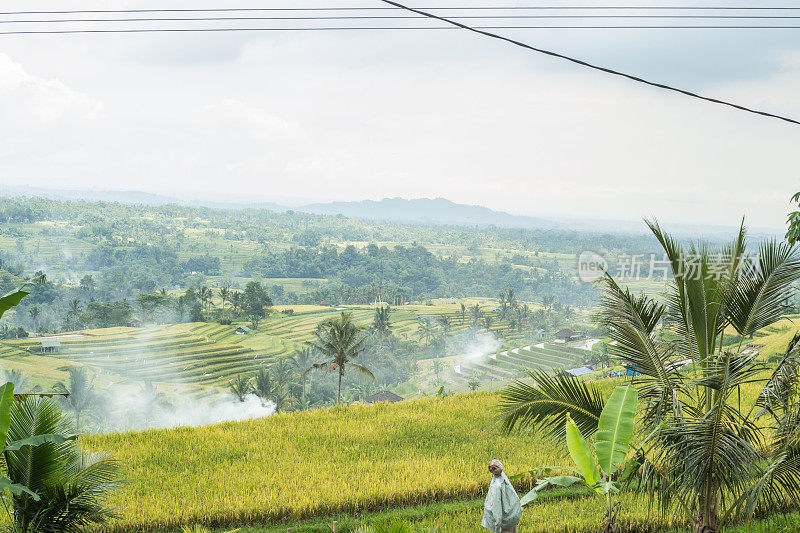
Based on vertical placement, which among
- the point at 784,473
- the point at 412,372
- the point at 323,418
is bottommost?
the point at 412,372

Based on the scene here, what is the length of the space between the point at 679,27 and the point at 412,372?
59.8m

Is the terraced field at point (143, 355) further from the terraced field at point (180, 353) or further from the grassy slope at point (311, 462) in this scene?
the grassy slope at point (311, 462)

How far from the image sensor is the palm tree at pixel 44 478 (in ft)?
15.2

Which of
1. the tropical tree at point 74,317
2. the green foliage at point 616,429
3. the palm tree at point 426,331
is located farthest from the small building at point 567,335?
the green foliage at point 616,429

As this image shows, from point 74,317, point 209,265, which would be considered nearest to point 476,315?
point 74,317

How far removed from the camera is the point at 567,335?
245ft

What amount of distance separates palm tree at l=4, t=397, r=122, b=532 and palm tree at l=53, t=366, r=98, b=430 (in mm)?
47626

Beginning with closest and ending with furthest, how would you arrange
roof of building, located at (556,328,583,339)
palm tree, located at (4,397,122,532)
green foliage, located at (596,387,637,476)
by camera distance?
palm tree, located at (4,397,122,532) → green foliage, located at (596,387,637,476) → roof of building, located at (556,328,583,339)

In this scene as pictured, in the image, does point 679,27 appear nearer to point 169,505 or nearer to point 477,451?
point 477,451

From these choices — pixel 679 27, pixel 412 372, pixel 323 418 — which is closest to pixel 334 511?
pixel 323 418

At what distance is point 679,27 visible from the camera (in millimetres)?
7113

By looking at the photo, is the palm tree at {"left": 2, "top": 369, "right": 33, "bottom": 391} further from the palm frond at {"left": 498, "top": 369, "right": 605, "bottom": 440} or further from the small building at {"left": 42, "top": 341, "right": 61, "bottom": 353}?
the palm frond at {"left": 498, "top": 369, "right": 605, "bottom": 440}

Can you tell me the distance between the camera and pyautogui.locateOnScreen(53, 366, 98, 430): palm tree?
48.5 metres

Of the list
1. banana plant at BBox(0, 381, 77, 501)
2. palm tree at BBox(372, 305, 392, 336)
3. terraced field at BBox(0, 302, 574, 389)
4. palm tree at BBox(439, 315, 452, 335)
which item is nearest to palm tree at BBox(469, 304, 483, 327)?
terraced field at BBox(0, 302, 574, 389)
